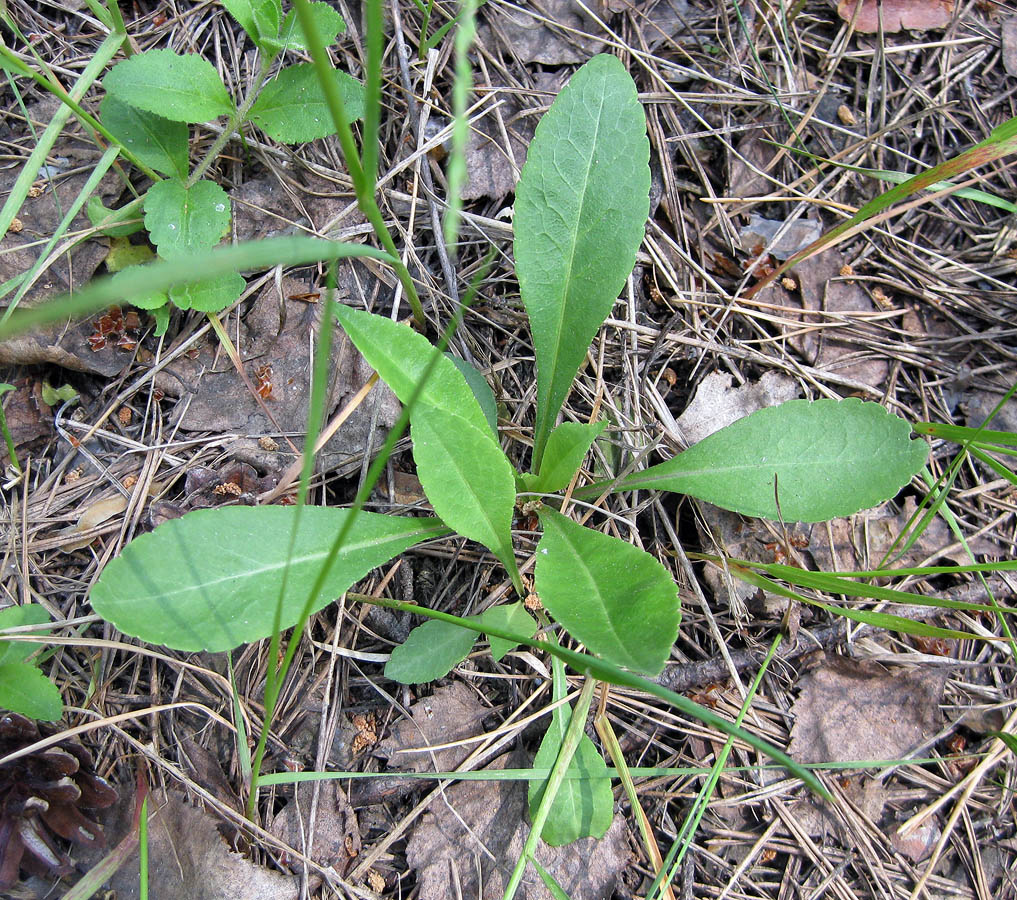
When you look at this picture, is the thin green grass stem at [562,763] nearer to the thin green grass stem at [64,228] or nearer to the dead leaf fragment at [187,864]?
the dead leaf fragment at [187,864]

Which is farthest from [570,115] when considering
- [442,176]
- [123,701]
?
[123,701]

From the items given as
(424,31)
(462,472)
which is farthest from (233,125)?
(462,472)

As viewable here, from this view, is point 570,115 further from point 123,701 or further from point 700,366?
point 123,701

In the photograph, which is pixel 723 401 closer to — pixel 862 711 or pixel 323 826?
pixel 862 711

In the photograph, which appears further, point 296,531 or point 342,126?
point 296,531

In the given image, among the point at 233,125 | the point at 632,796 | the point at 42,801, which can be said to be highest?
the point at 233,125

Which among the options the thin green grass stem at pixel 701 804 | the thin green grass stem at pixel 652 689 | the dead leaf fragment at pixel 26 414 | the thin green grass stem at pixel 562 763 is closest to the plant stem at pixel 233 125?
the dead leaf fragment at pixel 26 414
